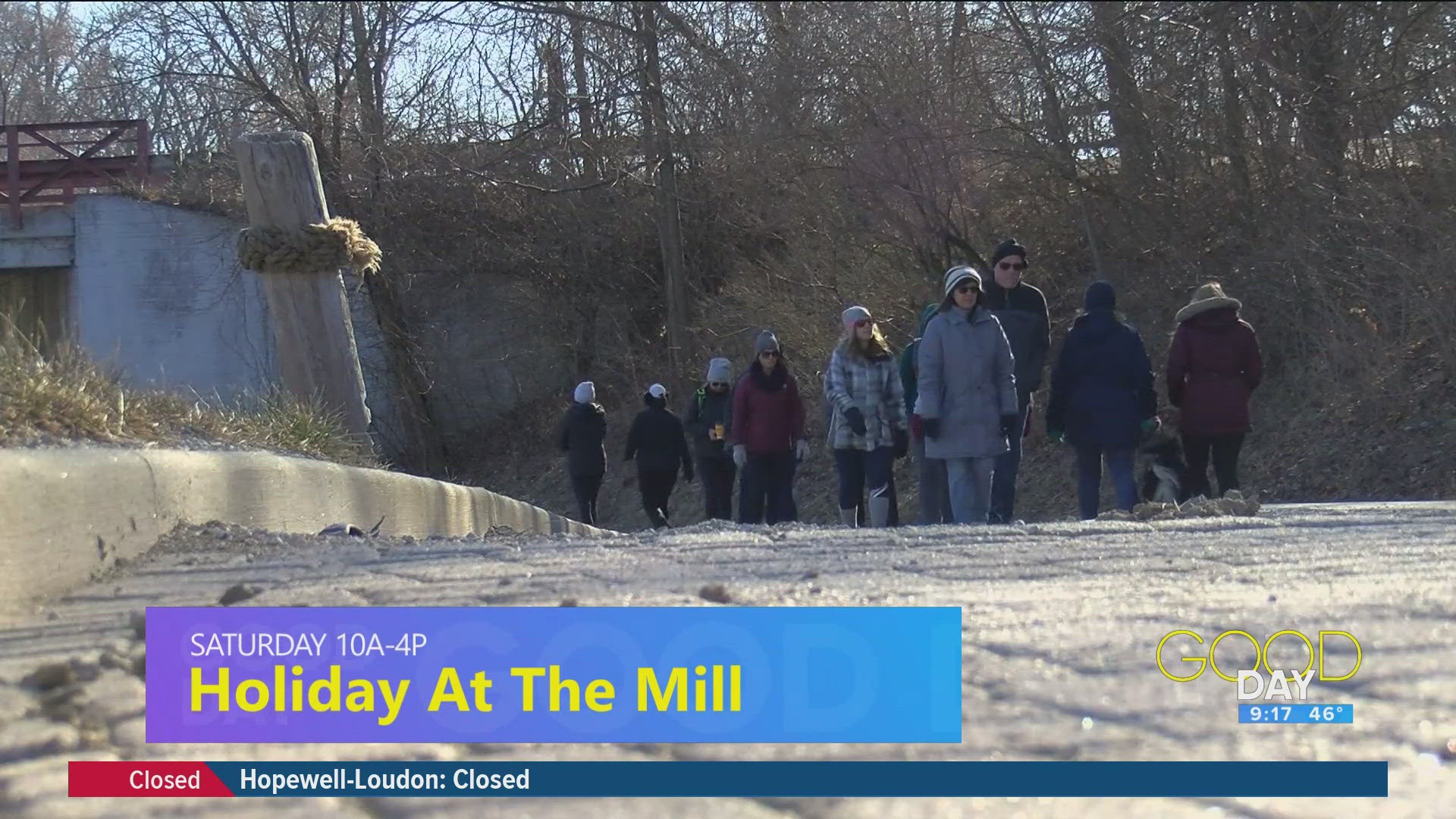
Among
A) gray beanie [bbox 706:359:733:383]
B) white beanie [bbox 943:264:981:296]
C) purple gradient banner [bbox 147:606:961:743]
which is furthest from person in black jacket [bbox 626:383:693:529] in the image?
purple gradient banner [bbox 147:606:961:743]

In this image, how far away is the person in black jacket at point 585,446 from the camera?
1546 centimetres

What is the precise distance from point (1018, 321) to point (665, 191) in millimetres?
13178

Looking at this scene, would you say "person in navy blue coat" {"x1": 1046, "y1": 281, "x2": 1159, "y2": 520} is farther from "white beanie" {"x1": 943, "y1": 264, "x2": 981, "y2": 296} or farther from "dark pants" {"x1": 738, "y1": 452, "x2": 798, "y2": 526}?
"dark pants" {"x1": 738, "y1": 452, "x2": 798, "y2": 526}

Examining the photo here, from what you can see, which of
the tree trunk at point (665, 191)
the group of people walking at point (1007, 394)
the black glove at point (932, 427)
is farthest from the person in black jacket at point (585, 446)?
the black glove at point (932, 427)

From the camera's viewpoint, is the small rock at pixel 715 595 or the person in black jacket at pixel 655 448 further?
the person in black jacket at pixel 655 448

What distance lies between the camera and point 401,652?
11.1 ft

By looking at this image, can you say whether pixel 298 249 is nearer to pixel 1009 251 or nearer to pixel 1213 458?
pixel 1009 251

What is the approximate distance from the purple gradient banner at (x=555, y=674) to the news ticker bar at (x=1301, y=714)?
0.57 meters

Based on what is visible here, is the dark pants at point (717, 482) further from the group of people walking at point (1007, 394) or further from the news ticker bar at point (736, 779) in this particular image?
the news ticker bar at point (736, 779)

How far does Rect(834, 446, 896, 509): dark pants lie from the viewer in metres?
10.4

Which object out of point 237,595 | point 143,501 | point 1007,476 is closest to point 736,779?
point 237,595

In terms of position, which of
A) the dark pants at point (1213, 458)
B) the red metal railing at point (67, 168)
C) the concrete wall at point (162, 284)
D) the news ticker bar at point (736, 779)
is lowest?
the news ticker bar at point (736, 779)

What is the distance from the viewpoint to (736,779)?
262 centimetres

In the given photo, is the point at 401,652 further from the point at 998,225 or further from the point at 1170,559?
the point at 998,225
